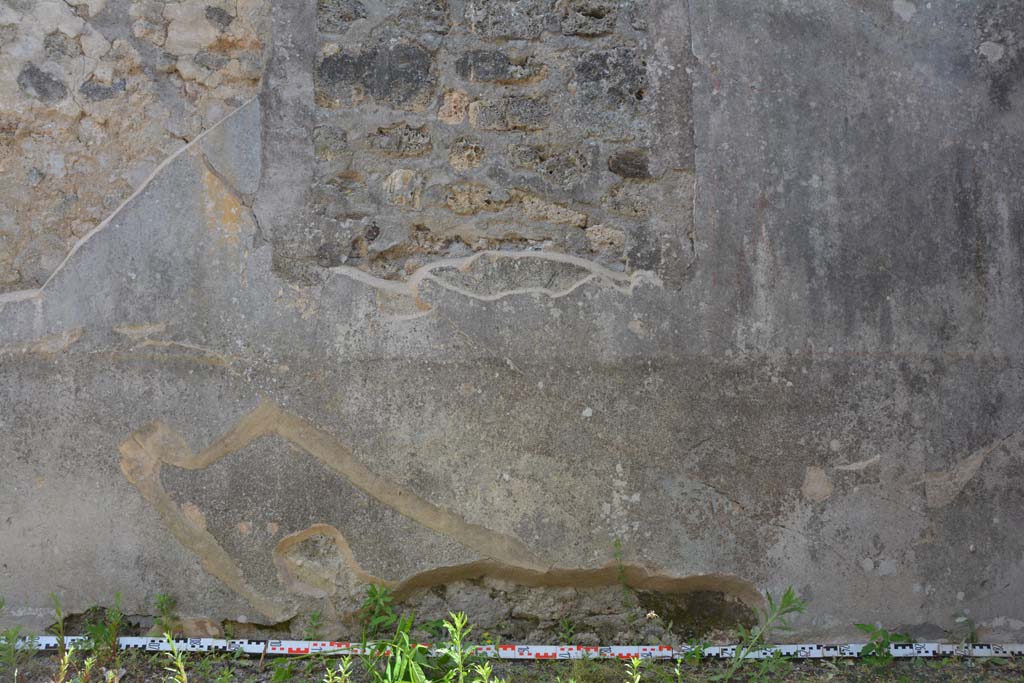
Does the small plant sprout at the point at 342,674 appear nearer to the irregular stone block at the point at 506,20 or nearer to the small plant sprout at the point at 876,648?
the small plant sprout at the point at 876,648

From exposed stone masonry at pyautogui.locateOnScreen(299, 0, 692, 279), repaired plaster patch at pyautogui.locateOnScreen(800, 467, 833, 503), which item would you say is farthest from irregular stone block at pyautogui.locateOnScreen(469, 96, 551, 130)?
repaired plaster patch at pyautogui.locateOnScreen(800, 467, 833, 503)

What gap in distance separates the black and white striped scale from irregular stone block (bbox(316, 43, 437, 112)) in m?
1.66

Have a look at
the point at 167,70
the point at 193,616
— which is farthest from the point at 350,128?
the point at 193,616

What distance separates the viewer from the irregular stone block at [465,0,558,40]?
9.26 ft


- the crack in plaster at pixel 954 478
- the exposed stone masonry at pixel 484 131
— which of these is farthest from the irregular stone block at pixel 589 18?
the crack in plaster at pixel 954 478

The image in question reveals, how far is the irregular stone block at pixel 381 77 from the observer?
9.07ft

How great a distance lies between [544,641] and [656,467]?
634 mm

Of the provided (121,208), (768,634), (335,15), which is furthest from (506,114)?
(768,634)

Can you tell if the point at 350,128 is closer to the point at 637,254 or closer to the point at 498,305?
the point at 498,305

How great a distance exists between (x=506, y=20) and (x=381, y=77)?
44 cm

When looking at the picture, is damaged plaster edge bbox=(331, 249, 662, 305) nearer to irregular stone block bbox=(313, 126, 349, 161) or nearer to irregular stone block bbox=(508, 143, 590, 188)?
irregular stone block bbox=(508, 143, 590, 188)

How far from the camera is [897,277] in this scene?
284 cm

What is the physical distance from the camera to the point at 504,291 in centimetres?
276

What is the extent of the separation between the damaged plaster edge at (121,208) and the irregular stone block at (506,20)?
0.74 meters
